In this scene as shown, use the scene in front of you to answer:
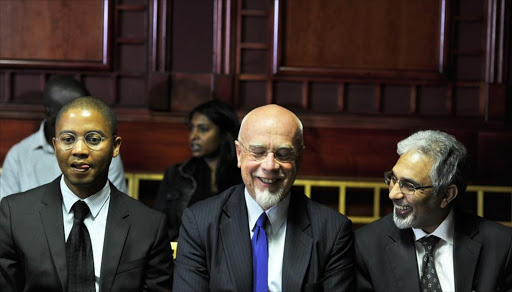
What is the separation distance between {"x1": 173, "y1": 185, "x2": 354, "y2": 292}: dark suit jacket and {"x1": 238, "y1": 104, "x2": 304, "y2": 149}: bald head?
0.25 meters

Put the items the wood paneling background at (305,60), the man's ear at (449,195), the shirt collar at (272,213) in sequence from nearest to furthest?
the shirt collar at (272,213) → the man's ear at (449,195) → the wood paneling background at (305,60)

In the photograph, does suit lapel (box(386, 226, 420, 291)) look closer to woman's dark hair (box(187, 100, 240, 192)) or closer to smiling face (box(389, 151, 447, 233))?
smiling face (box(389, 151, 447, 233))

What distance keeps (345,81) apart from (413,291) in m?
2.24

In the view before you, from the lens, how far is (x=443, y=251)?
8.73 feet

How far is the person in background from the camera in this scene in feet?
11.9

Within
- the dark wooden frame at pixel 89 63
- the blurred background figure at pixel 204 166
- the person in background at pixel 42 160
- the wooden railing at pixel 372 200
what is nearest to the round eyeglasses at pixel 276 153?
the person in background at pixel 42 160

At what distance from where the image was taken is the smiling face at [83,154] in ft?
8.16

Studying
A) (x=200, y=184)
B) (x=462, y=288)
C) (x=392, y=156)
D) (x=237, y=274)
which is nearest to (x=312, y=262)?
(x=237, y=274)

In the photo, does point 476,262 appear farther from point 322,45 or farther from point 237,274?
point 322,45

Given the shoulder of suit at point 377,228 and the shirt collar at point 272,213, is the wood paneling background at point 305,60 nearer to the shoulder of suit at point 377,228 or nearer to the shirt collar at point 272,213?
the shoulder of suit at point 377,228

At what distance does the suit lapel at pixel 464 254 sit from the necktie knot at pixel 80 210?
1.28 m

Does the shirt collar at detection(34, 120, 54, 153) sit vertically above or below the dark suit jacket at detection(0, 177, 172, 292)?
above

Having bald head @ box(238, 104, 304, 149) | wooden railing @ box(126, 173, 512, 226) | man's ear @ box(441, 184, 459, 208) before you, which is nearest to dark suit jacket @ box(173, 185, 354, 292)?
bald head @ box(238, 104, 304, 149)

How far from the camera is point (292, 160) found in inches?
98.3
